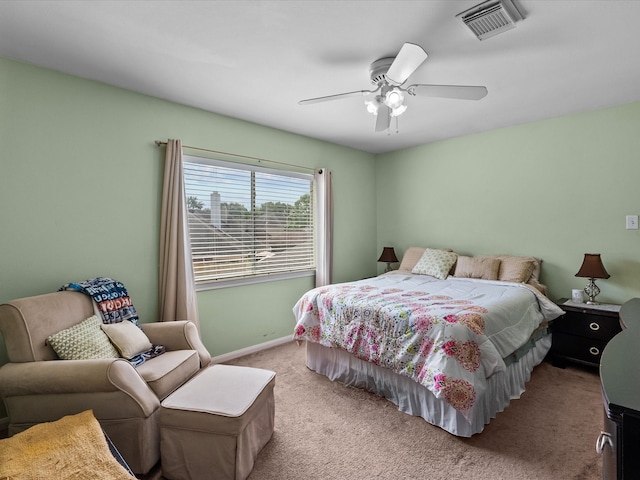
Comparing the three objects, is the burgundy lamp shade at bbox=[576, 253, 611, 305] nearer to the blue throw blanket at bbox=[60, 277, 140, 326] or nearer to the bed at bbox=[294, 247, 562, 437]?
the bed at bbox=[294, 247, 562, 437]

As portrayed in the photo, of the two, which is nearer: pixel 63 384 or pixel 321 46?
pixel 63 384

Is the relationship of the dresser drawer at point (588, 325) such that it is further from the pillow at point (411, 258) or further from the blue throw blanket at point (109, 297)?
the blue throw blanket at point (109, 297)

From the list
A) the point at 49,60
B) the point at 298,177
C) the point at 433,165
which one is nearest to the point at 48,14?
the point at 49,60

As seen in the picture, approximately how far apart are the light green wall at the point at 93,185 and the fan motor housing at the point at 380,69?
5.61 ft

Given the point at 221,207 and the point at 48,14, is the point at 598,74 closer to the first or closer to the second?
the point at 221,207

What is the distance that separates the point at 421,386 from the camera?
89.6 inches

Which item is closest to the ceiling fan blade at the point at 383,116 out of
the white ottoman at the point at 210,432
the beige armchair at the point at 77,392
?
the white ottoman at the point at 210,432

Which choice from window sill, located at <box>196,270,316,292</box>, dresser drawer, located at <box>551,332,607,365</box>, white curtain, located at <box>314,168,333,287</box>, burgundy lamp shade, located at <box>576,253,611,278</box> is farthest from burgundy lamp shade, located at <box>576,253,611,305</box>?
window sill, located at <box>196,270,316,292</box>

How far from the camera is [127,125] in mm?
2740

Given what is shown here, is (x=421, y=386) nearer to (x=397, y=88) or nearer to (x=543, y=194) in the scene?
(x=397, y=88)

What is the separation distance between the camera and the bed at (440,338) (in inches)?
80.0

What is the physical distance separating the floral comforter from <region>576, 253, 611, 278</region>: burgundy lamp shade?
45cm

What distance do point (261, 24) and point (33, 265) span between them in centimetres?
228

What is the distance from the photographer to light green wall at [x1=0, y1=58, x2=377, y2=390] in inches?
88.7
